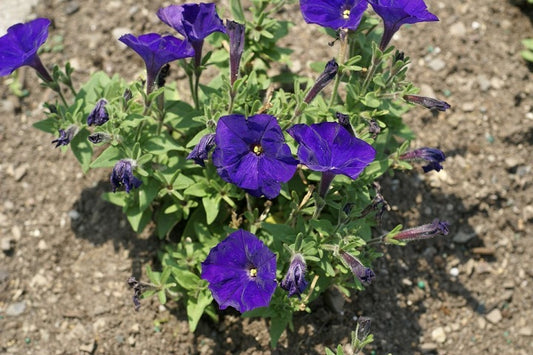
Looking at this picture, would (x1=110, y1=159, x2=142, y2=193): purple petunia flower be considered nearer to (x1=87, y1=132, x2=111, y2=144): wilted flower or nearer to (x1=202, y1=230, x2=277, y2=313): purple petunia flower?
(x1=87, y1=132, x2=111, y2=144): wilted flower

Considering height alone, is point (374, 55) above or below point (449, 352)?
above

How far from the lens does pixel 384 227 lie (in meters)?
Answer: 5.24

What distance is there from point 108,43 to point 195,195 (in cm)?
237

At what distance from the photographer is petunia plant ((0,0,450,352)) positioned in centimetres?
363

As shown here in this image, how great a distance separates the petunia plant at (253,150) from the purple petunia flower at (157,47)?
11 millimetres

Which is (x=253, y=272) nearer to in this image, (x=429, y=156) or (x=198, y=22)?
(x=429, y=156)

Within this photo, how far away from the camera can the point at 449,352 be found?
4.97 metres

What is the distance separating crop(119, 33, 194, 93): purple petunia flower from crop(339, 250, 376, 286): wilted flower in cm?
156

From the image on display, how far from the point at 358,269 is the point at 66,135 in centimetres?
208

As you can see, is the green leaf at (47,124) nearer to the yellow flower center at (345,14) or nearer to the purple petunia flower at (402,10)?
the yellow flower center at (345,14)

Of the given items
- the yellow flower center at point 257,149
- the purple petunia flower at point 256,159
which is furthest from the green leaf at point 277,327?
the yellow flower center at point 257,149

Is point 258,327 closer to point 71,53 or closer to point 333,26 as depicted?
point 333,26

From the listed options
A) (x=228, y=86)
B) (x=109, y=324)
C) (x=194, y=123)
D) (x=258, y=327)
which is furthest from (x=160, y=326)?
(x=228, y=86)

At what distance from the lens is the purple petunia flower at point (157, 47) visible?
3684mm
